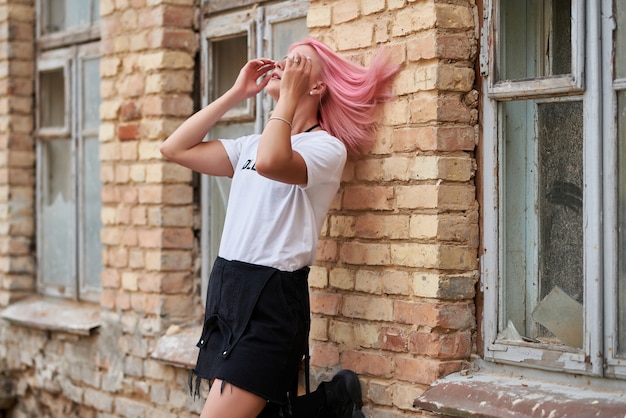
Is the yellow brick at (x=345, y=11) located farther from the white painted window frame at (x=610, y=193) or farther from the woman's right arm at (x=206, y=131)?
the white painted window frame at (x=610, y=193)

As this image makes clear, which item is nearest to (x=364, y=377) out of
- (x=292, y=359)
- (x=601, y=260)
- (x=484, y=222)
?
(x=292, y=359)

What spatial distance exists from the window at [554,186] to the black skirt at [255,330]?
0.73 m

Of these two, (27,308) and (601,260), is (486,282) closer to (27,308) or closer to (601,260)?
(601,260)

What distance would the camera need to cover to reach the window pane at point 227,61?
5.25 metres

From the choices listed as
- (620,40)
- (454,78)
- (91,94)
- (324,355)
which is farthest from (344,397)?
(91,94)

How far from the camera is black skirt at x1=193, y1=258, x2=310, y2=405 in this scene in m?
3.68

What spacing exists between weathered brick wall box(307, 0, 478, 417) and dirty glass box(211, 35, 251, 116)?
1189 mm

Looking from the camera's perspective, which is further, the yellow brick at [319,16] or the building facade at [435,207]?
the yellow brick at [319,16]

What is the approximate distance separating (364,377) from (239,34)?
6.48ft

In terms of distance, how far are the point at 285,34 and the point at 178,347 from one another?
5.30 ft

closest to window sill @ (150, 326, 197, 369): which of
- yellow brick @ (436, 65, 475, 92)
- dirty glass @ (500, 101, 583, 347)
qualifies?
dirty glass @ (500, 101, 583, 347)

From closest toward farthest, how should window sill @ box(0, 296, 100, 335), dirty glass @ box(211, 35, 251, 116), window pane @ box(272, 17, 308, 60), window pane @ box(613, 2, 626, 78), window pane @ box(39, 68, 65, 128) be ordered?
window pane @ box(613, 2, 626, 78)
window pane @ box(272, 17, 308, 60)
dirty glass @ box(211, 35, 251, 116)
window sill @ box(0, 296, 100, 335)
window pane @ box(39, 68, 65, 128)

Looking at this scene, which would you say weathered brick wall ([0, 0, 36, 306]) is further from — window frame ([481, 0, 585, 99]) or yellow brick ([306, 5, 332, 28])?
window frame ([481, 0, 585, 99])

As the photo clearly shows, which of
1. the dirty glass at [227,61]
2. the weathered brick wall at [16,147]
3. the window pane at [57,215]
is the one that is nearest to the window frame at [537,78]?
the dirty glass at [227,61]
